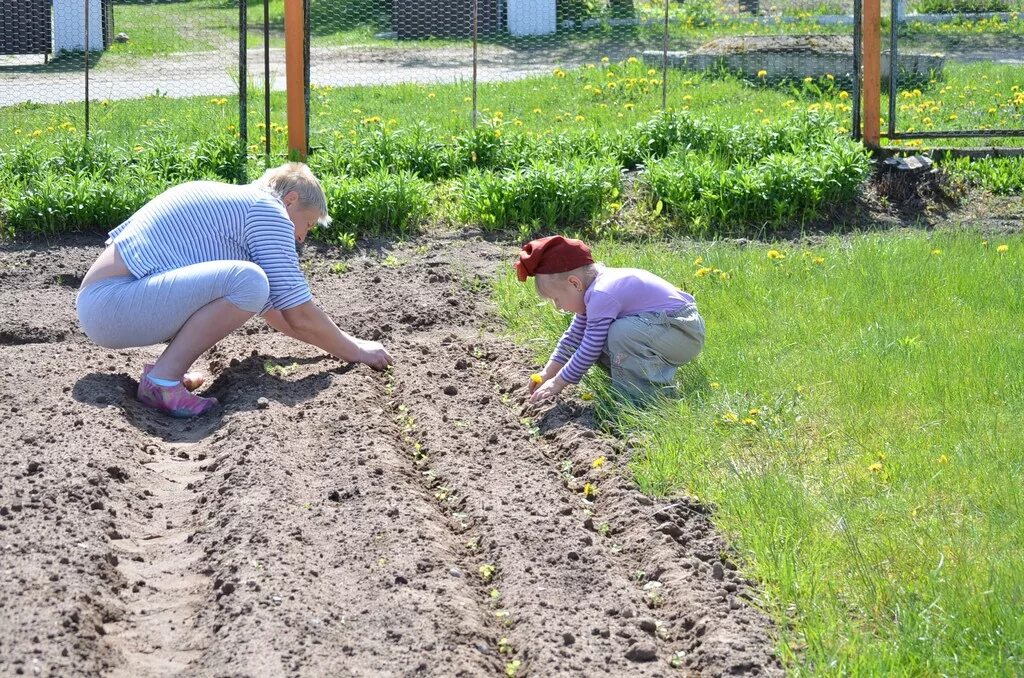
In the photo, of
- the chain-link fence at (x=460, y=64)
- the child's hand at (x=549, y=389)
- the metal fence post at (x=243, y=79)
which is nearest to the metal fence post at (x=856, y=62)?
the chain-link fence at (x=460, y=64)

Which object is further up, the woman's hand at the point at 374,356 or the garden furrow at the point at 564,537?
the woman's hand at the point at 374,356

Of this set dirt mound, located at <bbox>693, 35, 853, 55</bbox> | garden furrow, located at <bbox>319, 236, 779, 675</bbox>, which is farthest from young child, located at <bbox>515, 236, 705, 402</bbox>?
dirt mound, located at <bbox>693, 35, 853, 55</bbox>

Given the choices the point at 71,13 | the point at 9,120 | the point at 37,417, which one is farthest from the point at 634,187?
the point at 71,13

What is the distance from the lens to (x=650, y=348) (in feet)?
17.9

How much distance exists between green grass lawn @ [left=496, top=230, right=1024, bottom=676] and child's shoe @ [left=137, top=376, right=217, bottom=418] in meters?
1.78

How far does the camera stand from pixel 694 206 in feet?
28.7

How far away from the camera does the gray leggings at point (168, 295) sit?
5.72 meters

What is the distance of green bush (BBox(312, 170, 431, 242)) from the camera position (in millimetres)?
8523

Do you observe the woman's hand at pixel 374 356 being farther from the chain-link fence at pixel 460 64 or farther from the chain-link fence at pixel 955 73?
the chain-link fence at pixel 955 73

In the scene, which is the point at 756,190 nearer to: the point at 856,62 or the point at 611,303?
the point at 856,62

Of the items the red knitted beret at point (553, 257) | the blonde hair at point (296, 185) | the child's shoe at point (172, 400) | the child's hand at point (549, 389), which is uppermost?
the blonde hair at point (296, 185)

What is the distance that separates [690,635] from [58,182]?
632 centimetres

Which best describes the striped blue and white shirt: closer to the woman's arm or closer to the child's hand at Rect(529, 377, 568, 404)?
the woman's arm

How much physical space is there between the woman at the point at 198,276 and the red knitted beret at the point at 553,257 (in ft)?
3.80
